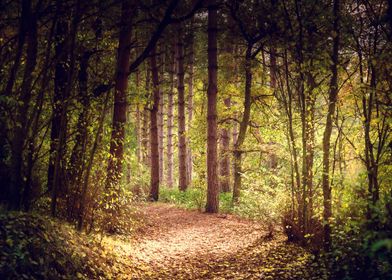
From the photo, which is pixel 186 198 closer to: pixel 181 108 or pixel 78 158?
pixel 181 108

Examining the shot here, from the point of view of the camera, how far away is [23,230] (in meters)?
5.17

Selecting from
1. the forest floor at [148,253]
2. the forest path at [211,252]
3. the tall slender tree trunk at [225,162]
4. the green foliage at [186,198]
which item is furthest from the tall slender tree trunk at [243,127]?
the forest floor at [148,253]

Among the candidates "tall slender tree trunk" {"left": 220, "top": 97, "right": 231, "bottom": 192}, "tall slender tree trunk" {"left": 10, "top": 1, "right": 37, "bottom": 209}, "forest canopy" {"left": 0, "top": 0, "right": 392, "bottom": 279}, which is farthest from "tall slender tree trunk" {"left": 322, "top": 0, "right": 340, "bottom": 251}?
"tall slender tree trunk" {"left": 220, "top": 97, "right": 231, "bottom": 192}

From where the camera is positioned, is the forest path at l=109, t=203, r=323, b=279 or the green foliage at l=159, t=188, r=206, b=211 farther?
the green foliage at l=159, t=188, r=206, b=211

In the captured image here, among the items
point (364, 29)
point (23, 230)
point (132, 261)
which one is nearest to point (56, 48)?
point (23, 230)

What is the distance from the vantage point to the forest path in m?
6.62

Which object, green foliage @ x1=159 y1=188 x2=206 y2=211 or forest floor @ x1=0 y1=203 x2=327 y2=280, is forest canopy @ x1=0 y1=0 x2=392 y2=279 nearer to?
forest floor @ x1=0 y1=203 x2=327 y2=280

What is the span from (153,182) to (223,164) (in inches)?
148

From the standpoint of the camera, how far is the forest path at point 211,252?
6620 mm

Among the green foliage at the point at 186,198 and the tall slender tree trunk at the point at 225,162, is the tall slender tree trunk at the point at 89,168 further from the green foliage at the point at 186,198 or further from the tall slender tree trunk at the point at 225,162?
the tall slender tree trunk at the point at 225,162

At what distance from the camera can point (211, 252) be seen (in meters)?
8.59

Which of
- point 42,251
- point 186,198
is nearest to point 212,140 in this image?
point 186,198

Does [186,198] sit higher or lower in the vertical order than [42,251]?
lower

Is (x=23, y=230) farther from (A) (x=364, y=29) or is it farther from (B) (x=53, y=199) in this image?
(A) (x=364, y=29)
